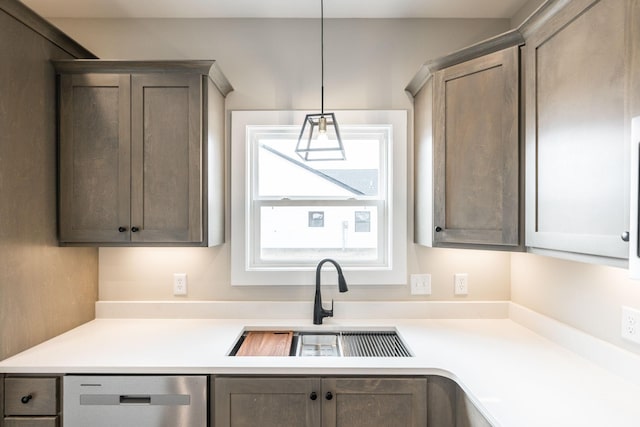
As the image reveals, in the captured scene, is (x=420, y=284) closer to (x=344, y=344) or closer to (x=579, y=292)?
(x=344, y=344)

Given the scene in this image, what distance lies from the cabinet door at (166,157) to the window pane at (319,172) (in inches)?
19.2

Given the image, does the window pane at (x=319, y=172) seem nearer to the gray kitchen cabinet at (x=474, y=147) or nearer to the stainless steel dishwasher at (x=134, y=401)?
the gray kitchen cabinet at (x=474, y=147)

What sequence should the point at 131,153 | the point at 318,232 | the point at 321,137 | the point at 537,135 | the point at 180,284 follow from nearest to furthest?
the point at 537,135
the point at 321,137
the point at 131,153
the point at 180,284
the point at 318,232

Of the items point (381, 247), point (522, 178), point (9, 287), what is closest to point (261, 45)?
point (381, 247)

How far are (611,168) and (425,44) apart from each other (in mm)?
1405

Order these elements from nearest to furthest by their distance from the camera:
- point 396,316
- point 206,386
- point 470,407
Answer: point 470,407 → point 206,386 → point 396,316

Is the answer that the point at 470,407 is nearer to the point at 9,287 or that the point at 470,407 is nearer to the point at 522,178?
the point at 522,178

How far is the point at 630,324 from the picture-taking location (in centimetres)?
139

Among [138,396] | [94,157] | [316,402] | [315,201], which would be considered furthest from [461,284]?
[94,157]

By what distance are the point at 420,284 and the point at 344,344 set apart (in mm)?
585

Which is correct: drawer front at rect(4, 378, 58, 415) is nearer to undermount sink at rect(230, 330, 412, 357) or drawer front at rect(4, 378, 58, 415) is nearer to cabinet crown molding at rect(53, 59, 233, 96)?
undermount sink at rect(230, 330, 412, 357)

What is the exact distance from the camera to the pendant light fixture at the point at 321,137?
1748 mm

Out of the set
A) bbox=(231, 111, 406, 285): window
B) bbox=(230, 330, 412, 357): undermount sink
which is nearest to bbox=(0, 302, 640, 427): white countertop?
bbox=(230, 330, 412, 357): undermount sink

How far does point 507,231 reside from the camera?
5.34 feet
